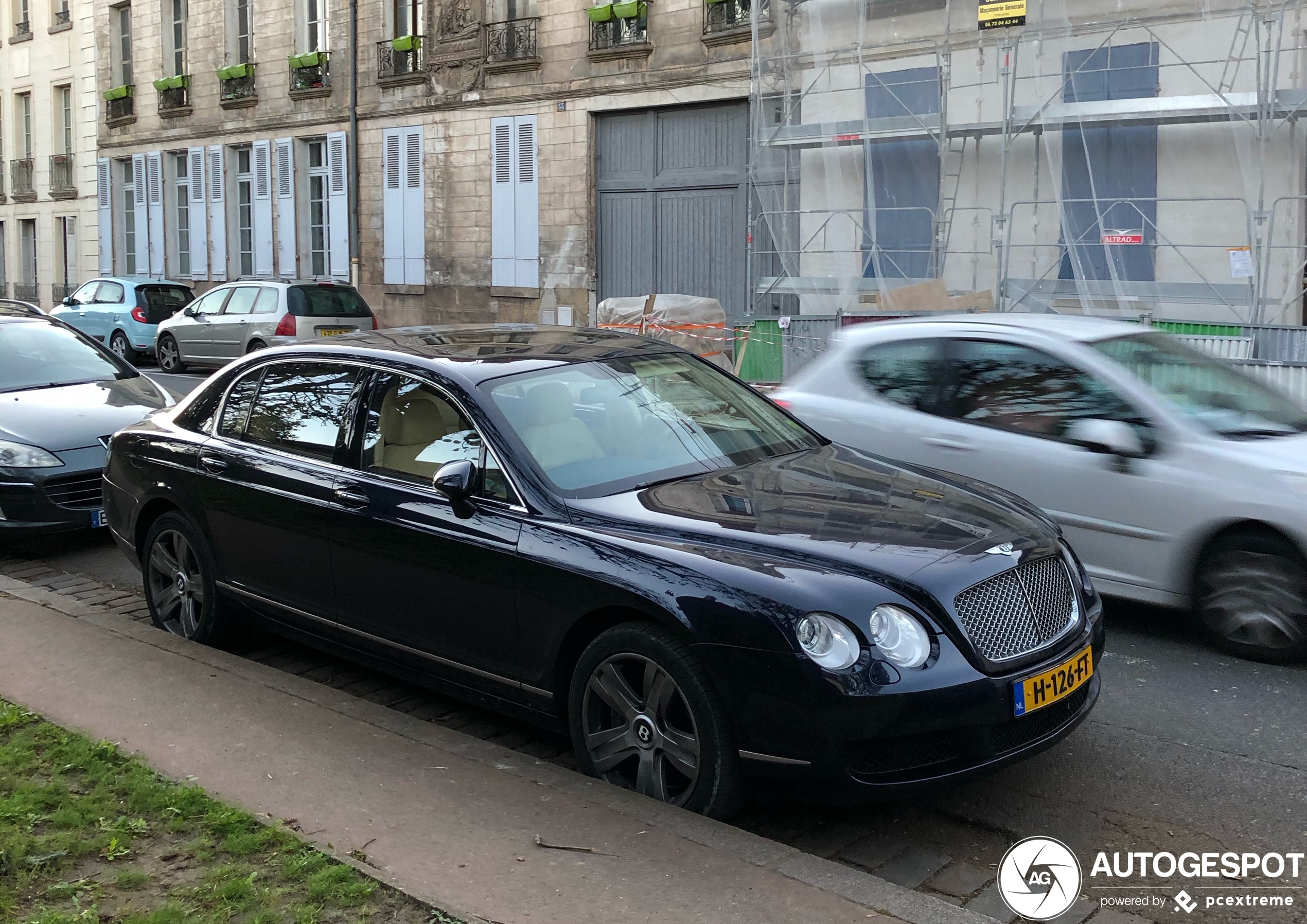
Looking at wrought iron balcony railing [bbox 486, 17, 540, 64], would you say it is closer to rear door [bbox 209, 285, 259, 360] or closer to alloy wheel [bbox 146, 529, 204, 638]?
rear door [bbox 209, 285, 259, 360]

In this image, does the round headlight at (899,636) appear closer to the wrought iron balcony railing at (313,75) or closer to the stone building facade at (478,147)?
the stone building facade at (478,147)

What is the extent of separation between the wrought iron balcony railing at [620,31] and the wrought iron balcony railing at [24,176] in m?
23.5

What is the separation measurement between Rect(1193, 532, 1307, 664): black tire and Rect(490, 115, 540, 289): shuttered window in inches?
789

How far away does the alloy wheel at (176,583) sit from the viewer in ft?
20.8

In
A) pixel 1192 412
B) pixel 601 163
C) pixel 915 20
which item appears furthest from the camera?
pixel 601 163

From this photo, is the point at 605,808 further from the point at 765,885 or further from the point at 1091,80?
the point at 1091,80

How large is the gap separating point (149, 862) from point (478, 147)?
23.5m

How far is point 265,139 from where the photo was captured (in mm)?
31062

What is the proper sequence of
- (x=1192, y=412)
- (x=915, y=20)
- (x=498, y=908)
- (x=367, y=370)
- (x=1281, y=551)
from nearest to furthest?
1. (x=498, y=908)
2. (x=367, y=370)
3. (x=1281, y=551)
4. (x=1192, y=412)
5. (x=915, y=20)

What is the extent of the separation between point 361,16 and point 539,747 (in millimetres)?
26016

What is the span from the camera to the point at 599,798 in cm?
420

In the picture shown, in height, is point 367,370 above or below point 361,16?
below

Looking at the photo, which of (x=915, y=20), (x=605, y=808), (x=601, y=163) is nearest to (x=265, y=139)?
(x=601, y=163)

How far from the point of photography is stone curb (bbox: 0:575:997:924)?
11.4 feet
